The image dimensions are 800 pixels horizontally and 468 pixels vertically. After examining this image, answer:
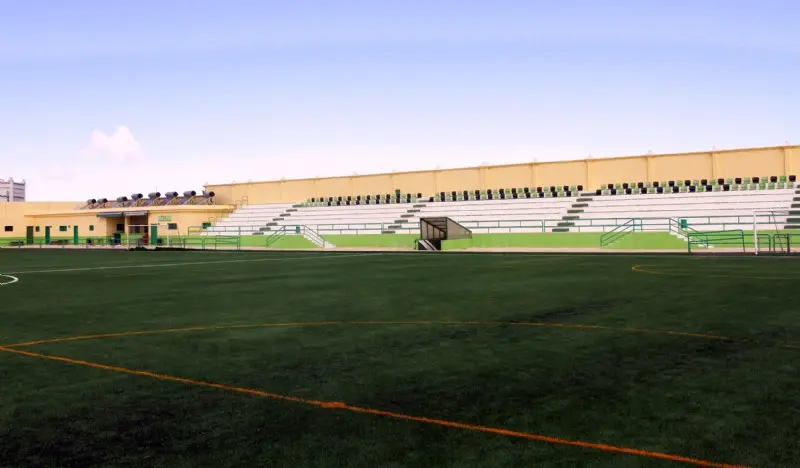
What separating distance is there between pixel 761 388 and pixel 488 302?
26.2 ft

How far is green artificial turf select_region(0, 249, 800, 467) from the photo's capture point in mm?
5043

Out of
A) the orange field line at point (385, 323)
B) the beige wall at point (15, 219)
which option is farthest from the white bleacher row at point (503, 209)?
the beige wall at point (15, 219)

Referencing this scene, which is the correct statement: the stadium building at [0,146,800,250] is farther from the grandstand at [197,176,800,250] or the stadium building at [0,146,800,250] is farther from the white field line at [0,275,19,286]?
the white field line at [0,275,19,286]

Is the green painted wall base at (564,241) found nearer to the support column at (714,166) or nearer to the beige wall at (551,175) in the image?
the beige wall at (551,175)

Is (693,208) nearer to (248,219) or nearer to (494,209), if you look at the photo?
(494,209)

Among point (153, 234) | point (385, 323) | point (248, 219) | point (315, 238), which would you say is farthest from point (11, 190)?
point (385, 323)

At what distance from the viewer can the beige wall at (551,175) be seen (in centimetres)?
5778

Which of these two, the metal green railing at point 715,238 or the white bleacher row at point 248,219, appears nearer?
the metal green railing at point 715,238

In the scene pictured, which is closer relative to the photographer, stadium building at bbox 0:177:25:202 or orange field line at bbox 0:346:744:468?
orange field line at bbox 0:346:744:468

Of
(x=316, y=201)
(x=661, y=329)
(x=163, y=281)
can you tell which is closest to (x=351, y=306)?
(x=661, y=329)

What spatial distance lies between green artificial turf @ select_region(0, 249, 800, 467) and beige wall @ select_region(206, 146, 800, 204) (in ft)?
159

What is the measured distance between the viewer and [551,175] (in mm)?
65562

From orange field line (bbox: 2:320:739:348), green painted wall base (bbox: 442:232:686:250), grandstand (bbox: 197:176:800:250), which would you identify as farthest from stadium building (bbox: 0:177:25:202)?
orange field line (bbox: 2:320:739:348)

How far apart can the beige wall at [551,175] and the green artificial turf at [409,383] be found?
159 feet
